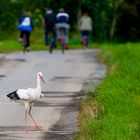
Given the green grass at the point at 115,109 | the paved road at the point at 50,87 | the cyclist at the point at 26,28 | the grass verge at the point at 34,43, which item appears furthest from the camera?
the grass verge at the point at 34,43

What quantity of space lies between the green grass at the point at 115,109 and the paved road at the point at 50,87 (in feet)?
1.05

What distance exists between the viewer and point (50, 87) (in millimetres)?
18656

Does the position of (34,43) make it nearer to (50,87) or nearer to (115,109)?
(50,87)

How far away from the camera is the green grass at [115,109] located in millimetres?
11117

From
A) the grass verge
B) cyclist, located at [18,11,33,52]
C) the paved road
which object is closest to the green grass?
the paved road

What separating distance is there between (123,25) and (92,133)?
35.8 m

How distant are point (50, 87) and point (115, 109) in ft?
17.7

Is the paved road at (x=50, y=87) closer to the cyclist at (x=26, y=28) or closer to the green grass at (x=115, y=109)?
the green grass at (x=115, y=109)

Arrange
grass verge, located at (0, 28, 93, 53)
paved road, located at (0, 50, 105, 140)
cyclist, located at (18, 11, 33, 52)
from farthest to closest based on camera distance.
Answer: grass verge, located at (0, 28, 93, 53)
cyclist, located at (18, 11, 33, 52)
paved road, located at (0, 50, 105, 140)

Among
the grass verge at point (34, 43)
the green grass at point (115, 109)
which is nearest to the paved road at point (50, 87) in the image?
the green grass at point (115, 109)

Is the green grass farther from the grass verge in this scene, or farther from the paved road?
the grass verge

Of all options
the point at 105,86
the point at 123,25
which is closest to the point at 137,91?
the point at 105,86

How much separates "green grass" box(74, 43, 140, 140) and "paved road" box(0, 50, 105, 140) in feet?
1.05

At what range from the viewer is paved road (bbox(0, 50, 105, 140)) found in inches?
486
